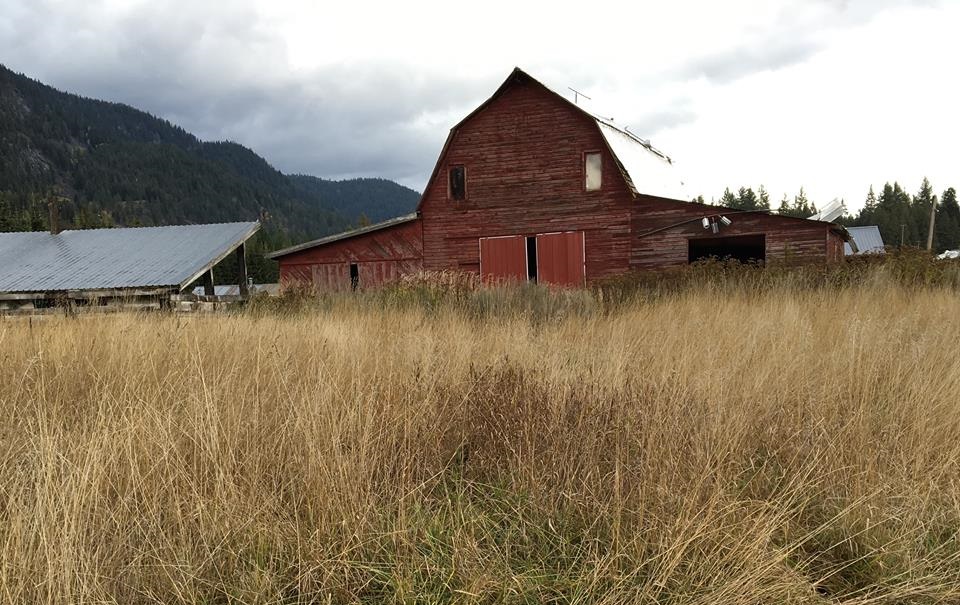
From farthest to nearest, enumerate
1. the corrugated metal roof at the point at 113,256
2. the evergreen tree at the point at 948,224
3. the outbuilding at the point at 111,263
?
the evergreen tree at the point at 948,224 < the corrugated metal roof at the point at 113,256 < the outbuilding at the point at 111,263

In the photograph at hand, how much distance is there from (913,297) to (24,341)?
11.3 meters

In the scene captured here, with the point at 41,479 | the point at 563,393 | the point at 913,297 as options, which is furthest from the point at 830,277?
the point at 41,479

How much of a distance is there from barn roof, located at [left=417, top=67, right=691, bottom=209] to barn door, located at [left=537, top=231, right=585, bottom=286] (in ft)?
9.37

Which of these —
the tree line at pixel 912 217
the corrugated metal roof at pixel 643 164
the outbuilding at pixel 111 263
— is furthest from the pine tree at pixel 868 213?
the outbuilding at pixel 111 263

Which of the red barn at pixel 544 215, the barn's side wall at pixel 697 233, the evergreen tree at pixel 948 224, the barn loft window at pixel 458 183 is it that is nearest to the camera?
the barn's side wall at pixel 697 233

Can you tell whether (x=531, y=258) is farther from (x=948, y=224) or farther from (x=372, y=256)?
(x=948, y=224)

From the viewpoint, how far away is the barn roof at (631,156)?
21719 millimetres

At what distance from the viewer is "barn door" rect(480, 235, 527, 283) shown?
2228 cm

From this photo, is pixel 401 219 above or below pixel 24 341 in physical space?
above

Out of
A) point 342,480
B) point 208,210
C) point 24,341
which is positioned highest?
point 208,210

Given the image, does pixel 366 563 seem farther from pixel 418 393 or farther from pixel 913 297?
pixel 913 297

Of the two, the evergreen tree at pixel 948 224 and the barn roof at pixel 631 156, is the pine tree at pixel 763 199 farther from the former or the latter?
the barn roof at pixel 631 156

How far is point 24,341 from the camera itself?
19.1ft

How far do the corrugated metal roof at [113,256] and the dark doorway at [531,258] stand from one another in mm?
9852
